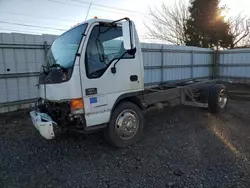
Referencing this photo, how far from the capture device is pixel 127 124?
3.49 meters

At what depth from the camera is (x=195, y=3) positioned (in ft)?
60.7

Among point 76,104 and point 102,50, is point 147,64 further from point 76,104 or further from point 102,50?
point 76,104

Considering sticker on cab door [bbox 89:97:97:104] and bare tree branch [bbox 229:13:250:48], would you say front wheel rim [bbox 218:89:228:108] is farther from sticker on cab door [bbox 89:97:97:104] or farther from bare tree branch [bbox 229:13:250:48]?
bare tree branch [bbox 229:13:250:48]

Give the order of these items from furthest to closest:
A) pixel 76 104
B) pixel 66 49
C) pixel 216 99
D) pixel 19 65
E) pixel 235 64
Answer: pixel 235 64 → pixel 19 65 → pixel 216 99 → pixel 66 49 → pixel 76 104

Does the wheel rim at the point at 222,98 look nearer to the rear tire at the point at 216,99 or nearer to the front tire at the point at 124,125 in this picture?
the rear tire at the point at 216,99

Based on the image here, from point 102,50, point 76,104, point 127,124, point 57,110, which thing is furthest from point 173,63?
point 76,104

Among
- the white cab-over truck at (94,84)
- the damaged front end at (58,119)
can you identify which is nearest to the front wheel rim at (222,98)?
the white cab-over truck at (94,84)

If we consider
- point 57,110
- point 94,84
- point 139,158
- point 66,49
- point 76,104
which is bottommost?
point 139,158

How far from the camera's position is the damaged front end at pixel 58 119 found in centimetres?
285

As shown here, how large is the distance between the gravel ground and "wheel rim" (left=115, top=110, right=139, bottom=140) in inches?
11.3

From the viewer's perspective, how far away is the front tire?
333 cm

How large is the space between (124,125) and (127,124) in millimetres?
65

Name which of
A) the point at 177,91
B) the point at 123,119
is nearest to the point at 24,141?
the point at 123,119

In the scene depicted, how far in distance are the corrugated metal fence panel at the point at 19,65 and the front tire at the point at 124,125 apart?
420 cm
